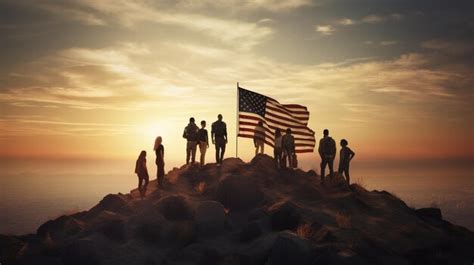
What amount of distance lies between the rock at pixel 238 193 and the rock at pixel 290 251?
20.6 ft

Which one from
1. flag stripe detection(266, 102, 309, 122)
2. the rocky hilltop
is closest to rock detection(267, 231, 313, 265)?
the rocky hilltop

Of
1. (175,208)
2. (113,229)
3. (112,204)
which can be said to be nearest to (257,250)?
(175,208)

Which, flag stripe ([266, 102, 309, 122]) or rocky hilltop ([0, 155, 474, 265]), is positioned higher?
flag stripe ([266, 102, 309, 122])

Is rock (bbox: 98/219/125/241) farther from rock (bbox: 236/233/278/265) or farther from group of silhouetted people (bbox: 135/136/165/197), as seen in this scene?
rock (bbox: 236/233/278/265)

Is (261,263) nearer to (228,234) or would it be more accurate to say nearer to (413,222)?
(228,234)

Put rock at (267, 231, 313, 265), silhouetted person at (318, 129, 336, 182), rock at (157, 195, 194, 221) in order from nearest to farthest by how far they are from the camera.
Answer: rock at (267, 231, 313, 265)
rock at (157, 195, 194, 221)
silhouetted person at (318, 129, 336, 182)

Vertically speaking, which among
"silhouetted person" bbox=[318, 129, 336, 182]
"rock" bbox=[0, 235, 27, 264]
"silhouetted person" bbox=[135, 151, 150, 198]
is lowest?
"rock" bbox=[0, 235, 27, 264]

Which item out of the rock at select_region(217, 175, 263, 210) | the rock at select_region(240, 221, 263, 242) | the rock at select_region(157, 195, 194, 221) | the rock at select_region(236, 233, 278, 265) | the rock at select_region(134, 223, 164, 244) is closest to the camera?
the rock at select_region(236, 233, 278, 265)

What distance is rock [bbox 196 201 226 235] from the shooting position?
2152 cm

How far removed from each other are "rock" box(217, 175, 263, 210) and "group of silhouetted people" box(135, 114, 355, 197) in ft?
10.5

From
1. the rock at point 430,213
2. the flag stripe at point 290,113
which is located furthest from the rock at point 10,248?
the rock at point 430,213

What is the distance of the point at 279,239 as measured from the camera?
59.6 feet

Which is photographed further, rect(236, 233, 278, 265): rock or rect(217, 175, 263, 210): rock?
rect(217, 175, 263, 210): rock

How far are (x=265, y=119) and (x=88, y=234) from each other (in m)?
12.3
